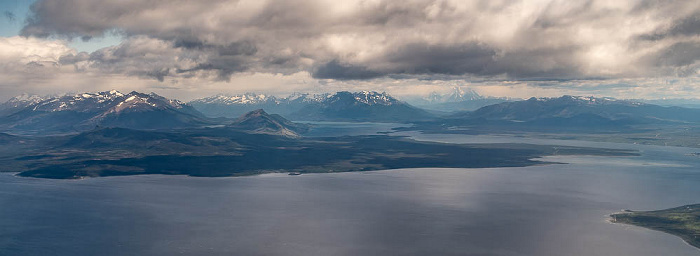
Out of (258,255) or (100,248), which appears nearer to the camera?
(258,255)

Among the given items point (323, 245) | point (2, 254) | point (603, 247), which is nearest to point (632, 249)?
point (603, 247)

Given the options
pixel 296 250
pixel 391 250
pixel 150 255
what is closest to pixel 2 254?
pixel 150 255

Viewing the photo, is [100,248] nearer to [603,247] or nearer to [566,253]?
[566,253]

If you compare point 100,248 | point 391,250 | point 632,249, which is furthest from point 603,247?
point 100,248

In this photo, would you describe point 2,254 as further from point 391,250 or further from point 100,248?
point 391,250

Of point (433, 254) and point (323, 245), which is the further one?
point (323, 245)

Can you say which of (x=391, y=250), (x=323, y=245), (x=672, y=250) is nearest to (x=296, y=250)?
(x=323, y=245)

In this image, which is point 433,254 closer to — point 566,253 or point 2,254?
point 566,253

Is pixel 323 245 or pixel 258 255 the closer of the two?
pixel 258 255
